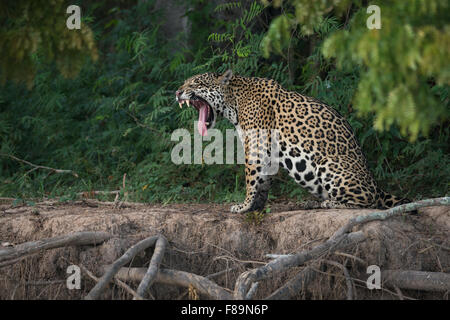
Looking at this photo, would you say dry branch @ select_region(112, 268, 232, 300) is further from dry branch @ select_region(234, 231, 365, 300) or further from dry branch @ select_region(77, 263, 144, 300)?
dry branch @ select_region(234, 231, 365, 300)

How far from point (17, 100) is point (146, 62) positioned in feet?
9.75

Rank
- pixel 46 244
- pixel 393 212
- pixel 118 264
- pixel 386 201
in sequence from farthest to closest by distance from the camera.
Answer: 1. pixel 386 201
2. pixel 393 212
3. pixel 46 244
4. pixel 118 264

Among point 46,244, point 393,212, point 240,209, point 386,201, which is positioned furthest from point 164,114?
point 393,212

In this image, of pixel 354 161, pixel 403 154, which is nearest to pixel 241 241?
pixel 354 161

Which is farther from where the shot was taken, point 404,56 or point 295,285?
point 295,285

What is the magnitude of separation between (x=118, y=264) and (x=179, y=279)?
Result: 0.59 meters

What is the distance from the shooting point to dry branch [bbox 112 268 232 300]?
17.1 feet

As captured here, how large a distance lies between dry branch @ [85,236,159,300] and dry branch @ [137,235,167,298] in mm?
98

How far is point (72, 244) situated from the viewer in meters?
5.62

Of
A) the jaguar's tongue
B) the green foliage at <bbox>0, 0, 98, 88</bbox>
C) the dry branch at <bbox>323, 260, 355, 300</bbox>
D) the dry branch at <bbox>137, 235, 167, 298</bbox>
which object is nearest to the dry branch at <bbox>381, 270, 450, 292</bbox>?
the dry branch at <bbox>323, 260, 355, 300</bbox>

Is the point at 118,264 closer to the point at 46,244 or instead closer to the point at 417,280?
the point at 46,244

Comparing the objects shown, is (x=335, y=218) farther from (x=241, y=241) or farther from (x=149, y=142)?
(x=149, y=142)

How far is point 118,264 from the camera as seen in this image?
530cm
